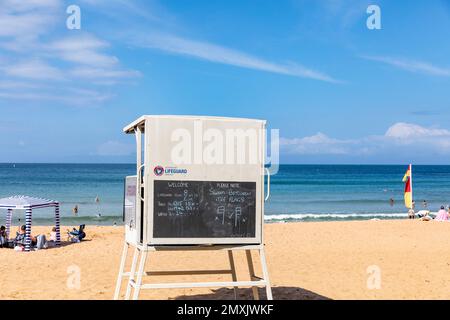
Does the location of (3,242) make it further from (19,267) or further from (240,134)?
(240,134)

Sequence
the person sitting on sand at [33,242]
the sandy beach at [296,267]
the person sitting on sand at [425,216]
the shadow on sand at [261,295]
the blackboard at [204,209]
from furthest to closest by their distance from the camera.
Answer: the person sitting on sand at [425,216] < the person sitting on sand at [33,242] < the sandy beach at [296,267] < the shadow on sand at [261,295] < the blackboard at [204,209]

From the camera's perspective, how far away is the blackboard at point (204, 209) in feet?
24.7

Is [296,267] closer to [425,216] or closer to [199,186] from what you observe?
[199,186]

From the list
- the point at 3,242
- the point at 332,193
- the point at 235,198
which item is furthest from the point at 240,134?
the point at 332,193

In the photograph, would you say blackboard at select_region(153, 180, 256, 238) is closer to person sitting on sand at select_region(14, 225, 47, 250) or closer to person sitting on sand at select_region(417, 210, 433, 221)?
person sitting on sand at select_region(14, 225, 47, 250)

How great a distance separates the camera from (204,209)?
25.1 feet

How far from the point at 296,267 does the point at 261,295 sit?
3.61 m

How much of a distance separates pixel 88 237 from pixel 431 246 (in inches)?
474

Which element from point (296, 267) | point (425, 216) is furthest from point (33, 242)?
Answer: point (425, 216)

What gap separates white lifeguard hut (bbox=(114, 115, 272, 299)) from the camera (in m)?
7.39

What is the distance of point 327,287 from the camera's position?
440 inches

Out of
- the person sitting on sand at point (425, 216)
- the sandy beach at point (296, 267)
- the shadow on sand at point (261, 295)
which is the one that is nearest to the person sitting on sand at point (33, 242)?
the sandy beach at point (296, 267)

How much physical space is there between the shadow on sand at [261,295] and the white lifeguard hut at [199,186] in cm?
246

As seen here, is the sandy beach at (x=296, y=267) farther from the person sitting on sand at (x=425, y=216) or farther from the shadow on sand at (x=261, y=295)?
the person sitting on sand at (x=425, y=216)
